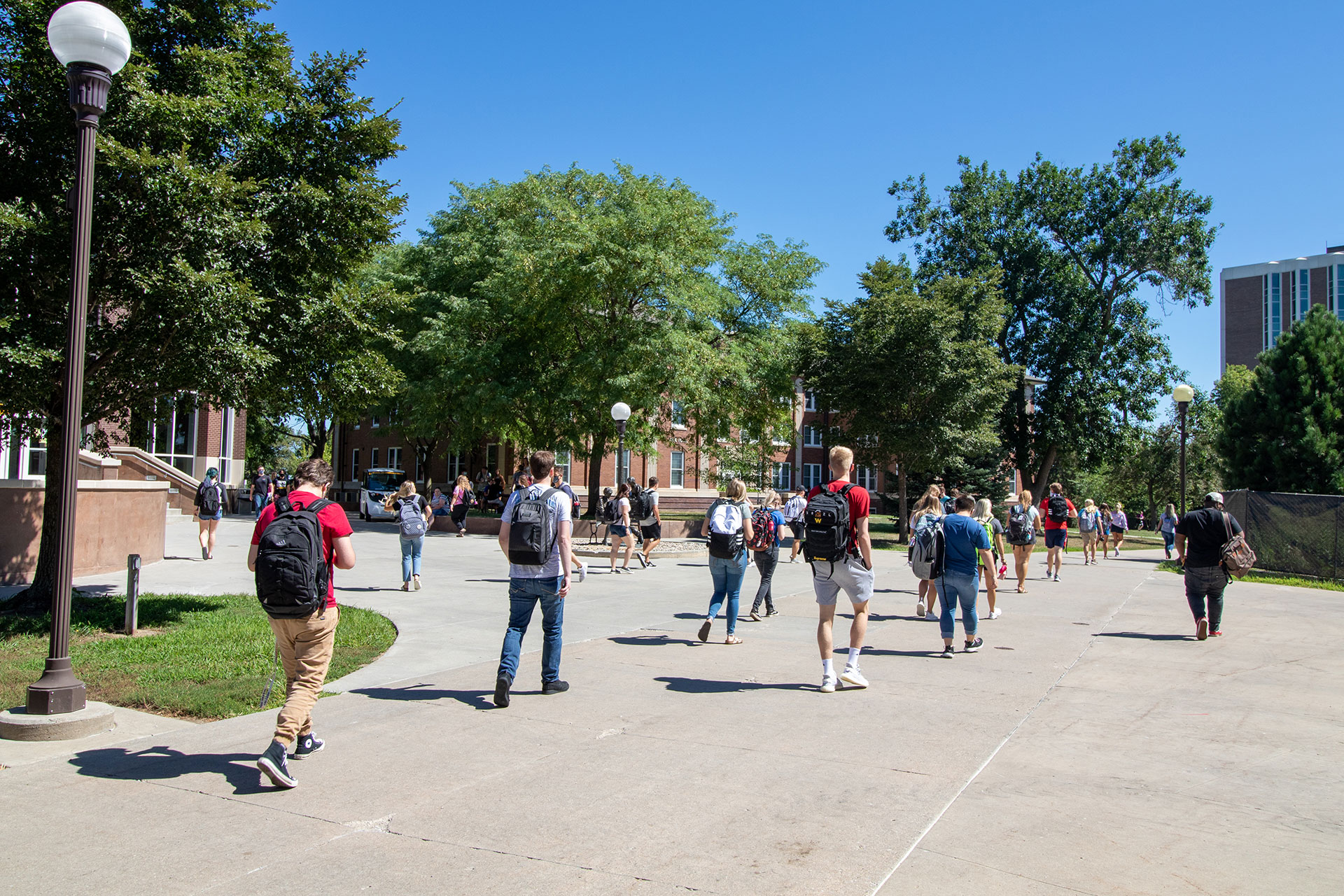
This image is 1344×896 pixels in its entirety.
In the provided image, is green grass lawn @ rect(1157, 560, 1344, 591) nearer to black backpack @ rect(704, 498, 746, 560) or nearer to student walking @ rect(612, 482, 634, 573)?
student walking @ rect(612, 482, 634, 573)

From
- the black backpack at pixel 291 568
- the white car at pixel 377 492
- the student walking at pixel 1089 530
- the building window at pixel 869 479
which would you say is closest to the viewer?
the black backpack at pixel 291 568

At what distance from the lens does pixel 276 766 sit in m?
4.82

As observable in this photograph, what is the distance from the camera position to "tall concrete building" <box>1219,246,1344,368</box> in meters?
110

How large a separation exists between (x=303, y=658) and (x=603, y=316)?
24.9 meters

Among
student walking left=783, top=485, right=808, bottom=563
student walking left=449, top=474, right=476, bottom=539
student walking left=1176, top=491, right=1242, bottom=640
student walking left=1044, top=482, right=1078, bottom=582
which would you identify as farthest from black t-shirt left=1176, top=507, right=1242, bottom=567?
student walking left=449, top=474, right=476, bottom=539

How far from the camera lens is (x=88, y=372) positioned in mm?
9922

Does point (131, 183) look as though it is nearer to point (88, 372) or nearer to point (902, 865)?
point (88, 372)

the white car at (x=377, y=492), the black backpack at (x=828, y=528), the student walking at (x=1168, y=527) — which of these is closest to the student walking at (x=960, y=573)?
the black backpack at (x=828, y=528)

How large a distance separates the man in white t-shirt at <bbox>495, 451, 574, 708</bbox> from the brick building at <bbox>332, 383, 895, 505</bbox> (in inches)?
978

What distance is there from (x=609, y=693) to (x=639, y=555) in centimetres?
1109

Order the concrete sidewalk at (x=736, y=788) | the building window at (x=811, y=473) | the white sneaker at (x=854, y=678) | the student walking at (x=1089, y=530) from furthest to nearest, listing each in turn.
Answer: the building window at (x=811, y=473) → the student walking at (x=1089, y=530) → the white sneaker at (x=854, y=678) → the concrete sidewalk at (x=736, y=788)

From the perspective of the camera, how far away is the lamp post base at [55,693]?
5.87 m

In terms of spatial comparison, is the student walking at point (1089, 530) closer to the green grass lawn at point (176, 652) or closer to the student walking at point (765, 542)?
the student walking at point (765, 542)

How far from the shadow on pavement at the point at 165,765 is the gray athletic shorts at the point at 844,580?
4.16m
